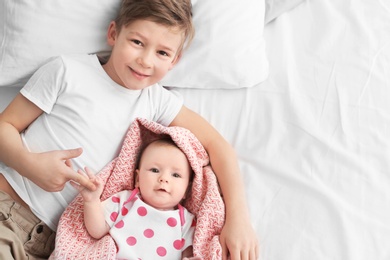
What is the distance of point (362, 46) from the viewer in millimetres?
1596

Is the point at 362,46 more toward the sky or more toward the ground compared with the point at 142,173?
more toward the sky

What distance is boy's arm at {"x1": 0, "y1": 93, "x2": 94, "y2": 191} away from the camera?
119cm

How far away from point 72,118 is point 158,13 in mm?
326

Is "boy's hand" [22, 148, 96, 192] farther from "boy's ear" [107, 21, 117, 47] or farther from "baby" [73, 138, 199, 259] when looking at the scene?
"boy's ear" [107, 21, 117, 47]

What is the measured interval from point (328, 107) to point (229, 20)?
36 cm

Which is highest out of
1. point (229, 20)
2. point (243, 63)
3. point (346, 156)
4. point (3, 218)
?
point (229, 20)

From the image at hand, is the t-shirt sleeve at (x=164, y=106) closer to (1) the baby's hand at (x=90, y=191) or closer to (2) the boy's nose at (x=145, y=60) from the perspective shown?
(2) the boy's nose at (x=145, y=60)

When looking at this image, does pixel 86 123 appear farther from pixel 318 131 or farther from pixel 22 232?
pixel 318 131

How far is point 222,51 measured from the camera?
58.6 inches

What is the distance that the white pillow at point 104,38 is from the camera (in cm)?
134

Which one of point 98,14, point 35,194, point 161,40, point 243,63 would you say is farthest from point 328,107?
point 35,194

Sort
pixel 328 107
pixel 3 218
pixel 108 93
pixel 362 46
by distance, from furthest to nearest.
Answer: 1. pixel 362 46
2. pixel 328 107
3. pixel 108 93
4. pixel 3 218

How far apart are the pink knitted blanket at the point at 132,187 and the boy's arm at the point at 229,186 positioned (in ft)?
0.07

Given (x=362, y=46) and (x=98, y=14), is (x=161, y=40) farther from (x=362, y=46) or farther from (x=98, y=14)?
(x=362, y=46)
